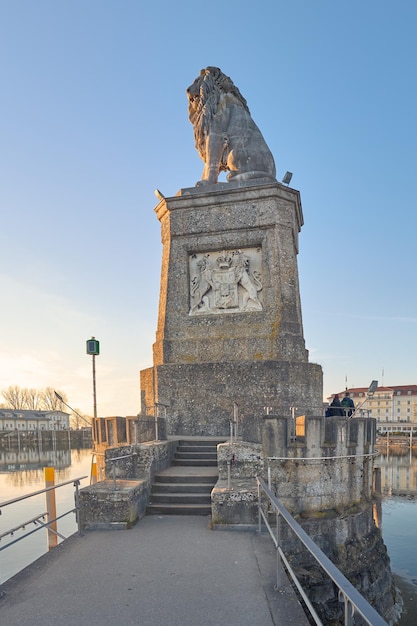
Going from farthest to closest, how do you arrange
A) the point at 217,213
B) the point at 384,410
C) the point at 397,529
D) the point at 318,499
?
1. the point at 384,410
2. the point at 397,529
3. the point at 217,213
4. the point at 318,499

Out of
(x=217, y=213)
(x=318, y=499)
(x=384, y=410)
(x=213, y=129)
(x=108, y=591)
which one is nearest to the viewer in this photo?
(x=108, y=591)

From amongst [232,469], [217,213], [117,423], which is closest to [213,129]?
[217,213]

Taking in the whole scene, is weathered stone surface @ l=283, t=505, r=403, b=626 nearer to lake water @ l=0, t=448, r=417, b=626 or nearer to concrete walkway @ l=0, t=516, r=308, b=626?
lake water @ l=0, t=448, r=417, b=626

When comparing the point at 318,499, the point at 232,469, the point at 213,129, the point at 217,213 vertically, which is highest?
the point at 213,129

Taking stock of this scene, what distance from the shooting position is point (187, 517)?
20.3ft

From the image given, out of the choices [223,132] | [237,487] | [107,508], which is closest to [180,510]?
[237,487]

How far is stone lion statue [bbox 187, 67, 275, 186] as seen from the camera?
11.9 meters

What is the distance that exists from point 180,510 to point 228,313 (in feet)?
17.6

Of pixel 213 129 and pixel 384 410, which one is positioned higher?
pixel 213 129

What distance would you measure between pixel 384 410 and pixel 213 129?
9470 centimetres

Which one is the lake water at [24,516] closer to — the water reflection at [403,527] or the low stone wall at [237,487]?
the low stone wall at [237,487]

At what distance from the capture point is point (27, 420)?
79.7 meters

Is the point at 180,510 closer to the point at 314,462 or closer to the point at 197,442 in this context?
the point at 314,462

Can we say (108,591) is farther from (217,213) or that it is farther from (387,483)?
(387,483)
